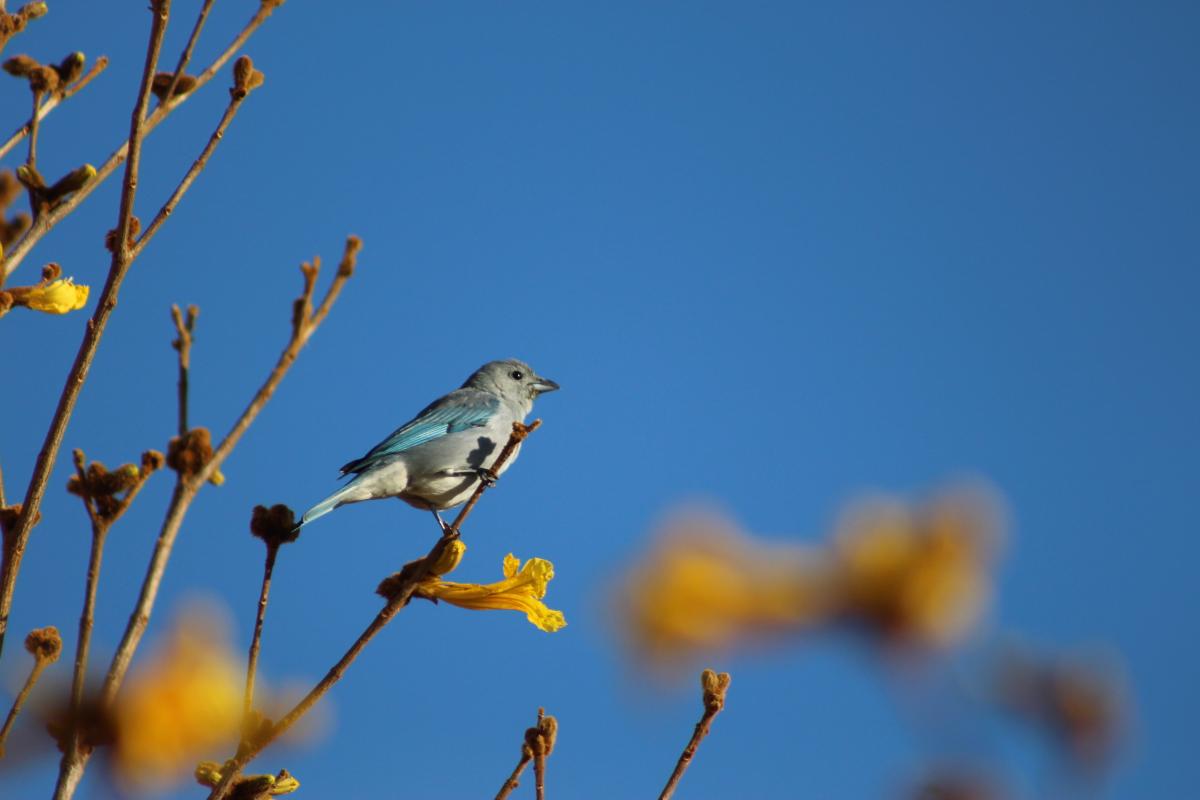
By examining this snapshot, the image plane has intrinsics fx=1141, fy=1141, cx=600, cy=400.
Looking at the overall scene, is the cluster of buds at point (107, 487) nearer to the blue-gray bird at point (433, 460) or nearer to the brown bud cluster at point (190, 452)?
the brown bud cluster at point (190, 452)

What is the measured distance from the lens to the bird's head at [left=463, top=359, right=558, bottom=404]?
9.36 m

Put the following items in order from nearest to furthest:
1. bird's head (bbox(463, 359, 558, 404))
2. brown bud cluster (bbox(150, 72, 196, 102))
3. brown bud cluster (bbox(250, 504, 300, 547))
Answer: brown bud cluster (bbox(250, 504, 300, 547)) < brown bud cluster (bbox(150, 72, 196, 102)) < bird's head (bbox(463, 359, 558, 404))

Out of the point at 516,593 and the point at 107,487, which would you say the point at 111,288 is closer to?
the point at 107,487

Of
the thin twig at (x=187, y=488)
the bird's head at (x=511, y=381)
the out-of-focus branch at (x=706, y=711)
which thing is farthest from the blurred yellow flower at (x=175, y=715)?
Answer: the bird's head at (x=511, y=381)

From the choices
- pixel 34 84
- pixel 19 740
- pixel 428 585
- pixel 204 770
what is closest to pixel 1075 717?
pixel 19 740

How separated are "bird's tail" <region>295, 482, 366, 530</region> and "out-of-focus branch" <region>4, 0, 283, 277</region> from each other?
263 centimetres

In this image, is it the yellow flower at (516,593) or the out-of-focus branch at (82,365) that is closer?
the out-of-focus branch at (82,365)

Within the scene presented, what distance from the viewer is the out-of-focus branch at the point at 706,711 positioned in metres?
2.78

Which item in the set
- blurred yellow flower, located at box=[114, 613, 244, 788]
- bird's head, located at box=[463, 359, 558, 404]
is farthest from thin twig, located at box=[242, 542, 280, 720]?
bird's head, located at box=[463, 359, 558, 404]

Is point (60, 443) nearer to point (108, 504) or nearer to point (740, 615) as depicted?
Answer: point (108, 504)

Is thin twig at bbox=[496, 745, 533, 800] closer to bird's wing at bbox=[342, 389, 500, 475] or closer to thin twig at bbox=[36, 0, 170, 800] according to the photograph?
thin twig at bbox=[36, 0, 170, 800]

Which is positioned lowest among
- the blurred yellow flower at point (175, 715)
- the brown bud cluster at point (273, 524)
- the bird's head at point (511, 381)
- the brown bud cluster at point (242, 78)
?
the blurred yellow flower at point (175, 715)

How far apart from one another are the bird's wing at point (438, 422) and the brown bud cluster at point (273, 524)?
3.73 metres

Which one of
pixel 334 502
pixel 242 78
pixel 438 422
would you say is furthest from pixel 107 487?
pixel 438 422
